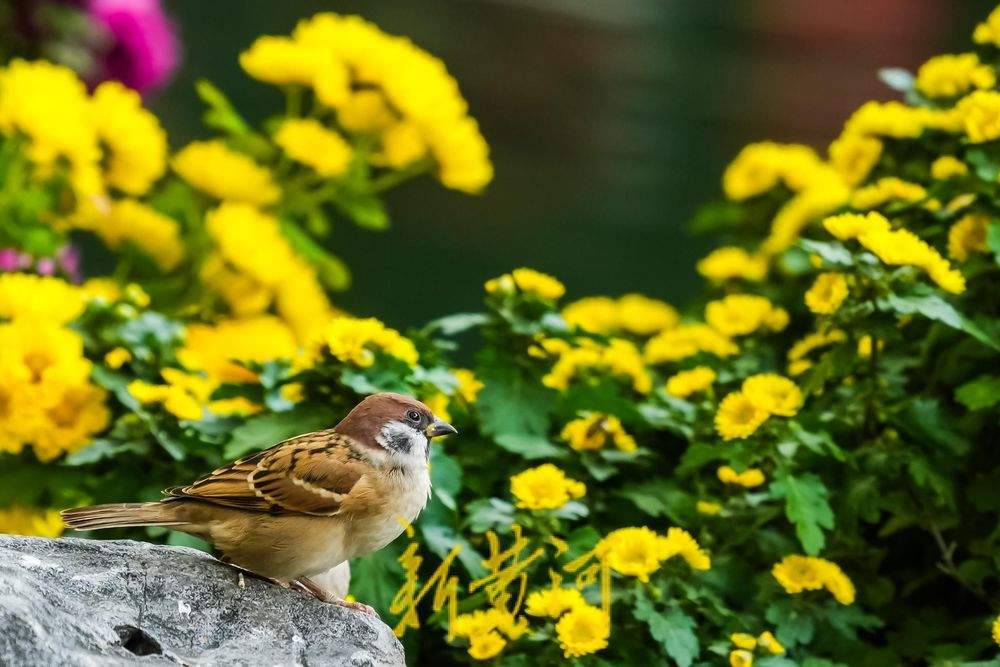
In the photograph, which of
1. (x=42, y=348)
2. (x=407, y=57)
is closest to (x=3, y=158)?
(x=42, y=348)

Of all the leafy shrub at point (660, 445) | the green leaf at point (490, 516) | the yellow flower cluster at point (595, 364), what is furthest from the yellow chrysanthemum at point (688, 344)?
the green leaf at point (490, 516)

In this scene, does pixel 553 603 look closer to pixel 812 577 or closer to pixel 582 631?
pixel 582 631

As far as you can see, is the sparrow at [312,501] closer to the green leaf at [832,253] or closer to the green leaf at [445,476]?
the green leaf at [445,476]

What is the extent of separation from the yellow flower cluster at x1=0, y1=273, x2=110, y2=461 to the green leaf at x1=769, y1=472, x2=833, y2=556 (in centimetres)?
100

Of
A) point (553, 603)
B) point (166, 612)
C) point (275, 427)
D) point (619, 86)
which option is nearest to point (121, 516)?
point (166, 612)

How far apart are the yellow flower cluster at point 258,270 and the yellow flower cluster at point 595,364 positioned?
23.6 inches

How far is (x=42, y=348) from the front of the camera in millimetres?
2068

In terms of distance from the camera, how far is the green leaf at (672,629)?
1.78 metres

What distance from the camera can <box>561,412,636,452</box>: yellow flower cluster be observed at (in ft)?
7.04

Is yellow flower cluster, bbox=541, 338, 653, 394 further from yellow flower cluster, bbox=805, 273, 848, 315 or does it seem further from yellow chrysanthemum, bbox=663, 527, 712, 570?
yellow chrysanthemum, bbox=663, 527, 712, 570

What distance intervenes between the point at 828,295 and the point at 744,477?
292 millimetres

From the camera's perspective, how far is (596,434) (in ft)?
7.06

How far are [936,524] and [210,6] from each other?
429 centimetres

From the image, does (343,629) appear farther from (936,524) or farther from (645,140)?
(645,140)
